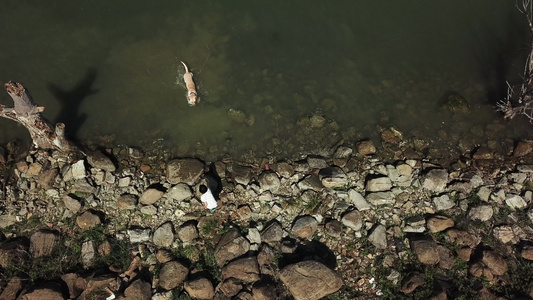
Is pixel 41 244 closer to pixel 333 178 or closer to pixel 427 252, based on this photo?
pixel 333 178

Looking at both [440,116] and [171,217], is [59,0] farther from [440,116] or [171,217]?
[440,116]

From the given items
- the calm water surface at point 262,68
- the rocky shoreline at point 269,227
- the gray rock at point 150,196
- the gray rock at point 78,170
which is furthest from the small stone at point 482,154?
the gray rock at point 78,170

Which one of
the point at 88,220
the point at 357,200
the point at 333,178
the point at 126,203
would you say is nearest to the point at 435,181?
the point at 357,200

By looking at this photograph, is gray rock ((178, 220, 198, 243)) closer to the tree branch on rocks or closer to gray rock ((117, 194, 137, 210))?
gray rock ((117, 194, 137, 210))

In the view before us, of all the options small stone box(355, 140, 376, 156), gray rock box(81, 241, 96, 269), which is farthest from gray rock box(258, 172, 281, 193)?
gray rock box(81, 241, 96, 269)

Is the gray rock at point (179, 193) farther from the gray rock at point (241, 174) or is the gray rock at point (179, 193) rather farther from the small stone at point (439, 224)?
the small stone at point (439, 224)

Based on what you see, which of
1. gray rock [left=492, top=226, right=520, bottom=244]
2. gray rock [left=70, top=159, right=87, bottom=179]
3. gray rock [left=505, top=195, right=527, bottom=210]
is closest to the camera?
gray rock [left=492, top=226, right=520, bottom=244]

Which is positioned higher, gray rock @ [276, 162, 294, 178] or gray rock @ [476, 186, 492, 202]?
gray rock @ [476, 186, 492, 202]
